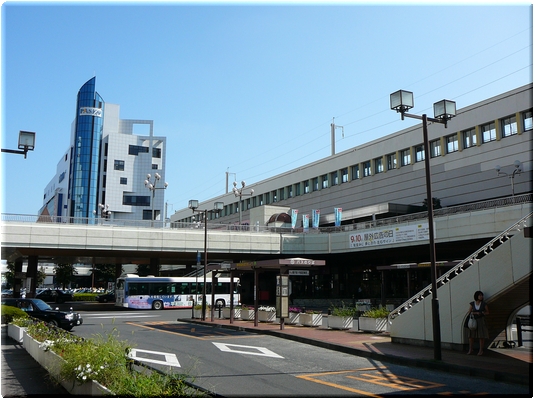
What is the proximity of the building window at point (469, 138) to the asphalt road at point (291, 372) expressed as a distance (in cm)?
3333

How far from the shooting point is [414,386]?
35.1 feet

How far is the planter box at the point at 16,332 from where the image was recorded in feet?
59.0

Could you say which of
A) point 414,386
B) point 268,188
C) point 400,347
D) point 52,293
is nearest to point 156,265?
point 52,293

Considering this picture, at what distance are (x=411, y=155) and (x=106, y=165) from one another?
230 feet

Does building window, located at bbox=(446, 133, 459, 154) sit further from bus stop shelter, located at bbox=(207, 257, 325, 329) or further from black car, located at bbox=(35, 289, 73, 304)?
black car, located at bbox=(35, 289, 73, 304)

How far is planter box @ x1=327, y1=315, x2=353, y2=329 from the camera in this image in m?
22.3

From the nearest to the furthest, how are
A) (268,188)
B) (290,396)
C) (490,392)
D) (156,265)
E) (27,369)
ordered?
(290,396), (490,392), (27,369), (156,265), (268,188)

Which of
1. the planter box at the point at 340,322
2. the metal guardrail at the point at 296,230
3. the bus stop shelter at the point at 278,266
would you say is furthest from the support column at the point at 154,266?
the planter box at the point at 340,322

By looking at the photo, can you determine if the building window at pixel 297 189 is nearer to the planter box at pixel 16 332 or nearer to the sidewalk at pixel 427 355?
the sidewalk at pixel 427 355

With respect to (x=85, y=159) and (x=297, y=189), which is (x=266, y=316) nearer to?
(x=297, y=189)

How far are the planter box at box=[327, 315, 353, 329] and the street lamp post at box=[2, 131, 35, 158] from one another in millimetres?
14158

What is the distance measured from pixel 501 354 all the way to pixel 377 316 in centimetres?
712

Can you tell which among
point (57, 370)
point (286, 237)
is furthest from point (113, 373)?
point (286, 237)

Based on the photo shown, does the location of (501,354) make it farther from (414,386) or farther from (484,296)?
(414,386)
